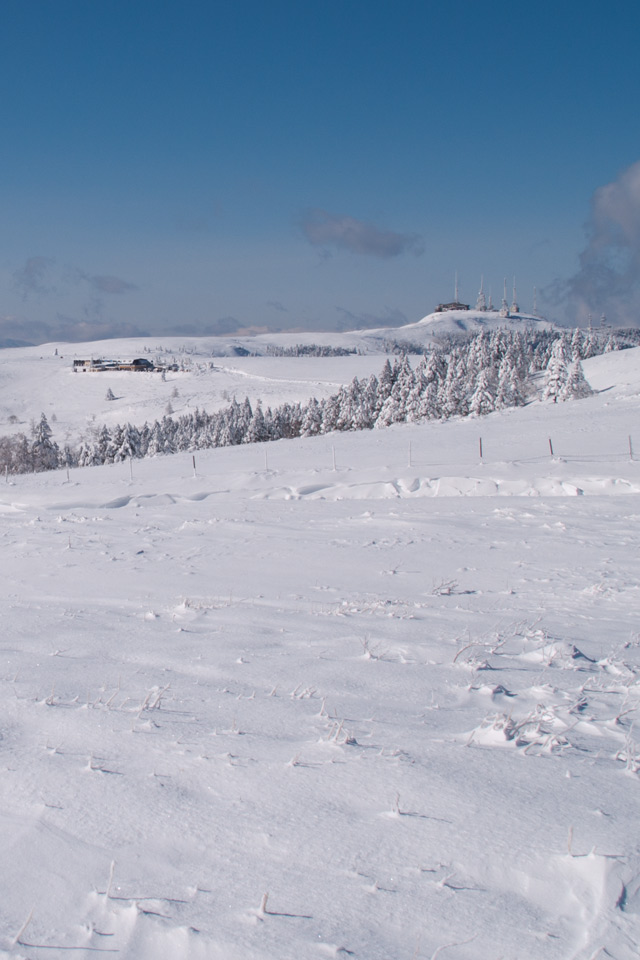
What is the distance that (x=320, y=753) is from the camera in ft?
13.4

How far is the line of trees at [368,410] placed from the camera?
236 feet

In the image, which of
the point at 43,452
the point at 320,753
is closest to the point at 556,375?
the point at 43,452

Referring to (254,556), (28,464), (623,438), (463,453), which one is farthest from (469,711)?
(28,464)

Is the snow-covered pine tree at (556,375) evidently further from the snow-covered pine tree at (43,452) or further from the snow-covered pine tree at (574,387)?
the snow-covered pine tree at (43,452)

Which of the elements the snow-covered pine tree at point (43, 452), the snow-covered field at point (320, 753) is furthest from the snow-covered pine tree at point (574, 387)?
the snow-covered field at point (320, 753)

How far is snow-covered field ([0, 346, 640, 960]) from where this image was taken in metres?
2.73

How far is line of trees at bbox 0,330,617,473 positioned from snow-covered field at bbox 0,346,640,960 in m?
58.0

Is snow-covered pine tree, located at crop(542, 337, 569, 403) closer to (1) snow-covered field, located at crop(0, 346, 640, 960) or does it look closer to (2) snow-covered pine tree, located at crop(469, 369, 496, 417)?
(2) snow-covered pine tree, located at crop(469, 369, 496, 417)

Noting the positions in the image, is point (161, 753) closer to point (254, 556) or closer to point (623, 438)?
point (254, 556)

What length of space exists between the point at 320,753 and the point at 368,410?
76678 millimetres

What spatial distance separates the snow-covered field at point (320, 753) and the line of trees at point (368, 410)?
58.0 metres

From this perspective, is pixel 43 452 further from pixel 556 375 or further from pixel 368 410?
pixel 556 375

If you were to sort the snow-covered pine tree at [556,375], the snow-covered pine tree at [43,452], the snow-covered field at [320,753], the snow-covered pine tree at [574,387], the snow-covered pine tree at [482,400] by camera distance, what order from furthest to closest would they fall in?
the snow-covered pine tree at [43,452]
the snow-covered pine tree at [556,375]
the snow-covered pine tree at [482,400]
the snow-covered pine tree at [574,387]
the snow-covered field at [320,753]

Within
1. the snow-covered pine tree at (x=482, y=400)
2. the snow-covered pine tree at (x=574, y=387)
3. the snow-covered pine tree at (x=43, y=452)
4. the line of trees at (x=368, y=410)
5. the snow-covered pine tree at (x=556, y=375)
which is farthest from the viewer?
the snow-covered pine tree at (x=43, y=452)
